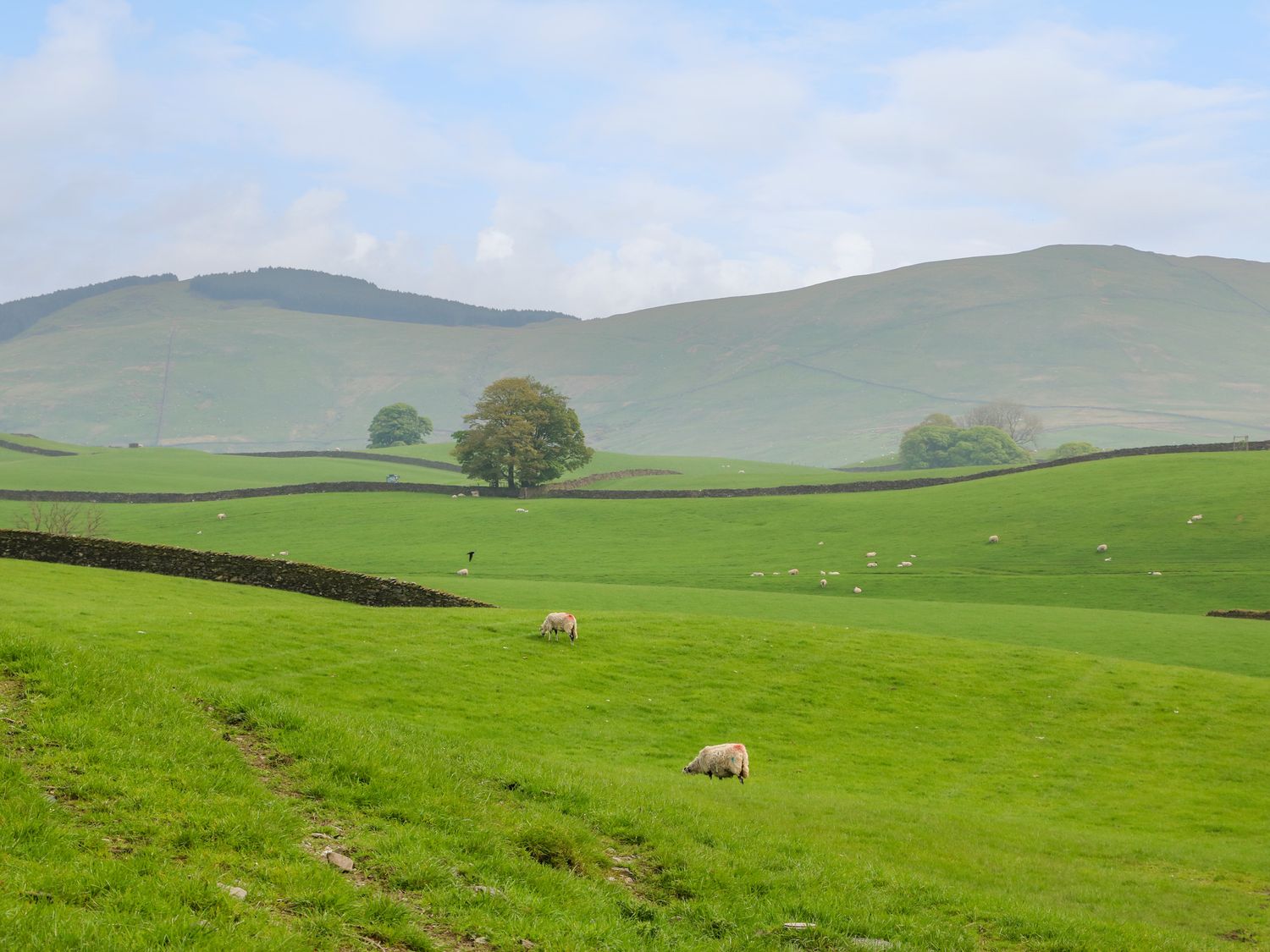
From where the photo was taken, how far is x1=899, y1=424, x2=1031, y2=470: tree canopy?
181 m

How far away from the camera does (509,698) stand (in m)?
25.0

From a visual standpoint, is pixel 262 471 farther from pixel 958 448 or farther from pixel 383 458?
pixel 958 448

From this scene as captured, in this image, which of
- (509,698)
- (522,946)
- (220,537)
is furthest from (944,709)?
(220,537)

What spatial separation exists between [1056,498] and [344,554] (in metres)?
51.3

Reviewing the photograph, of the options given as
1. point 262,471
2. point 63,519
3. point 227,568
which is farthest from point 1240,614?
point 262,471

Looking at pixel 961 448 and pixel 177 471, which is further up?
pixel 961 448

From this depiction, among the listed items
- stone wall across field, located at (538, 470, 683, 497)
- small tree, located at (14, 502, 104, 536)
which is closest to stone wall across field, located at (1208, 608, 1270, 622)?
stone wall across field, located at (538, 470, 683, 497)

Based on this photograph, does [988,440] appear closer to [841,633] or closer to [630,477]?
[630,477]

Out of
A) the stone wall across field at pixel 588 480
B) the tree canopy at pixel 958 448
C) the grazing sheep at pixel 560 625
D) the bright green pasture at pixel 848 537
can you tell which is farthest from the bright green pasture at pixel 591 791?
the tree canopy at pixel 958 448

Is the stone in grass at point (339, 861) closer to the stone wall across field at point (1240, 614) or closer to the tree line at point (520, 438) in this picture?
the stone wall across field at point (1240, 614)

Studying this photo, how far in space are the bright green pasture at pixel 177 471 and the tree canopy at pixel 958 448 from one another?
288ft

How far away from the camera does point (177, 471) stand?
136250 millimetres

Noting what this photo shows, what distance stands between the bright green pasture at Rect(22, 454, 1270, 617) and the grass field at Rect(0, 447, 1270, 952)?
4.48 ft

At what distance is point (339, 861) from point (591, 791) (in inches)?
191
